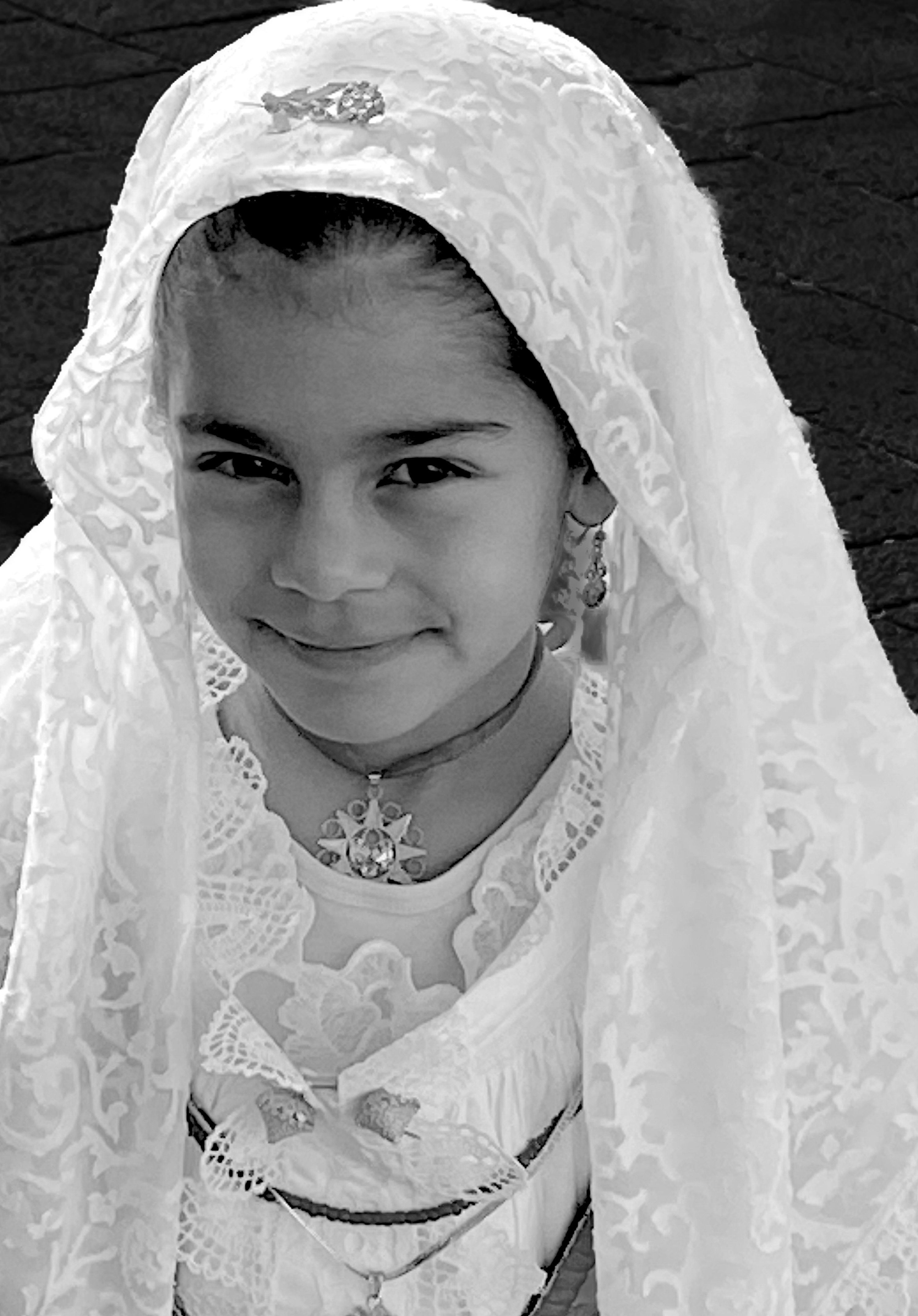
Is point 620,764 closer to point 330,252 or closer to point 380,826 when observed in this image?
point 380,826

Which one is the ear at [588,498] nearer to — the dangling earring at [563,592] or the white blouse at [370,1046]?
the dangling earring at [563,592]

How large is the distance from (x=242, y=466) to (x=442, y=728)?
26 cm

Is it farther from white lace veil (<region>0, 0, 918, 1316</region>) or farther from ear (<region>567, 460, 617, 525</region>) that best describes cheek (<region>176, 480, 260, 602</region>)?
ear (<region>567, 460, 617, 525</region>)

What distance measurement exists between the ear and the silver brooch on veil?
26 cm

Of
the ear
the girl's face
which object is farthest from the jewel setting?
the ear

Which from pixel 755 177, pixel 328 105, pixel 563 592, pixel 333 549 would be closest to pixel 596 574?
pixel 563 592

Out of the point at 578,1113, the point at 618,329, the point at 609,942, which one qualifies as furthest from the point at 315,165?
the point at 578,1113

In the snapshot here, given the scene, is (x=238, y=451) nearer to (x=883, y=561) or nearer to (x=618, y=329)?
(x=618, y=329)

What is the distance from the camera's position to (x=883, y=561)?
281 centimetres

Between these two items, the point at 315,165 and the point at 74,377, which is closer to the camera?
the point at 315,165

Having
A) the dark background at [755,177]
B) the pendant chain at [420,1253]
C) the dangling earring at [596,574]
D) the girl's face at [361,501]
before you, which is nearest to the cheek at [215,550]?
the girl's face at [361,501]

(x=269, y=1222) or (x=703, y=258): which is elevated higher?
(x=703, y=258)

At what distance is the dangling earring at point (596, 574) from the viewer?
1467 millimetres

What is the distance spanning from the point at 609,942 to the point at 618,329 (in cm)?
36
